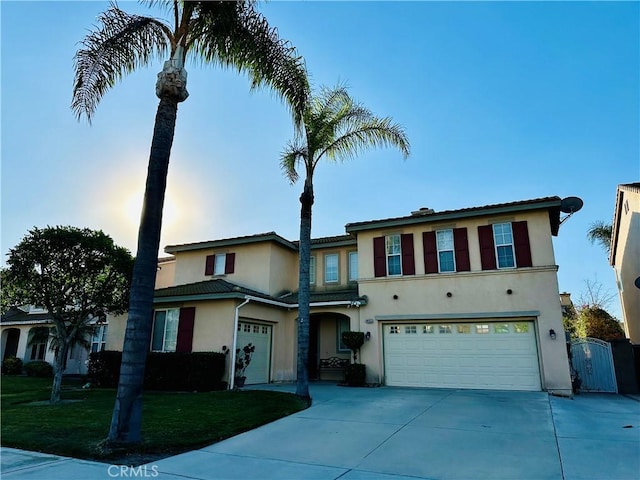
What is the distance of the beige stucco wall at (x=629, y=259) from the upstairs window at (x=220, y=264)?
57.6 feet

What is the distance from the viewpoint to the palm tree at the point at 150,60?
22.1 feet

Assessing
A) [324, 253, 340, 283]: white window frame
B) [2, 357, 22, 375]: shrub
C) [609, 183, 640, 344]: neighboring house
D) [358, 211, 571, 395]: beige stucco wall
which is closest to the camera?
[358, 211, 571, 395]: beige stucco wall

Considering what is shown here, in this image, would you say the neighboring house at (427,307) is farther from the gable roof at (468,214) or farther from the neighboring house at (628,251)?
the neighboring house at (628,251)

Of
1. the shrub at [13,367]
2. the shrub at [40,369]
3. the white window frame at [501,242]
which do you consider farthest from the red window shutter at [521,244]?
the shrub at [13,367]

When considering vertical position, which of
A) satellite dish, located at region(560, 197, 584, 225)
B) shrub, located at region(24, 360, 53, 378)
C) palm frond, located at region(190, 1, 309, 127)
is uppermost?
palm frond, located at region(190, 1, 309, 127)

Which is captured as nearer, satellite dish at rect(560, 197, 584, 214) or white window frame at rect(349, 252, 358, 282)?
satellite dish at rect(560, 197, 584, 214)

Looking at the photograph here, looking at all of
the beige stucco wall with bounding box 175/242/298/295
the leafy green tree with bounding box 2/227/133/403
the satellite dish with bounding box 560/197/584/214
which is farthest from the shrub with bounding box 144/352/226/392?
the satellite dish with bounding box 560/197/584/214

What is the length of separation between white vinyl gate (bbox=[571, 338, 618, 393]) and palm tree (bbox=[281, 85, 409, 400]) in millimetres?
9338

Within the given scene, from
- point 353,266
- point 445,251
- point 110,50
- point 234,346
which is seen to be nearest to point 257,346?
point 234,346

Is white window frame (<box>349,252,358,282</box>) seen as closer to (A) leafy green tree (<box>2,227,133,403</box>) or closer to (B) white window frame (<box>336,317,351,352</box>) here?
(B) white window frame (<box>336,317,351,352</box>)

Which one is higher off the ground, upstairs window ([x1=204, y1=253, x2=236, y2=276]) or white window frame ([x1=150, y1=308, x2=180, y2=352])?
upstairs window ([x1=204, y1=253, x2=236, y2=276])

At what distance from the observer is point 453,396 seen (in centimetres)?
1177

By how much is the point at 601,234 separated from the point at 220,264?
2189 centimetres

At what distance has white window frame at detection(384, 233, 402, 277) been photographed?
1591 cm
